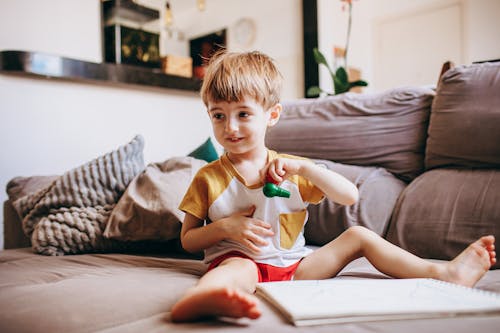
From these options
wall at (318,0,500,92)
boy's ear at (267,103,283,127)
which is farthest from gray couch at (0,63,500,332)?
wall at (318,0,500,92)

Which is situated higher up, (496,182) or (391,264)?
(496,182)

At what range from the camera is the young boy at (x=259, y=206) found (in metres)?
0.97

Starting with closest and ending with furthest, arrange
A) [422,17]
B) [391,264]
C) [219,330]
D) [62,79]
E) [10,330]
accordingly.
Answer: [219,330] → [10,330] → [391,264] → [62,79] → [422,17]

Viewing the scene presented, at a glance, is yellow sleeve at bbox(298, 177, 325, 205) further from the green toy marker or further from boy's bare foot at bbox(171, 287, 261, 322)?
boy's bare foot at bbox(171, 287, 261, 322)

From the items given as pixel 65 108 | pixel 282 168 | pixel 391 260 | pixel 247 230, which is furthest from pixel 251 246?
pixel 65 108

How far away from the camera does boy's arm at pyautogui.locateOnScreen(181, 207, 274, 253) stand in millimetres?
989

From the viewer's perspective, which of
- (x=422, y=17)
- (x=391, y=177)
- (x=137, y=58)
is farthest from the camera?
(x=422, y=17)

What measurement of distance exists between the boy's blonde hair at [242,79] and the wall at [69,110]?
5.78ft

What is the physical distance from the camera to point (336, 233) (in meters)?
1.44

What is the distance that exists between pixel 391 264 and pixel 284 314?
39 centimetres

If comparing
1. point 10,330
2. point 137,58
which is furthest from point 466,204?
point 137,58

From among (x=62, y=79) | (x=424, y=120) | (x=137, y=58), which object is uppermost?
(x=137, y=58)

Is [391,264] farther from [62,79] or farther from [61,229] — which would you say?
[62,79]

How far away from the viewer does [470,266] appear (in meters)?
0.91
